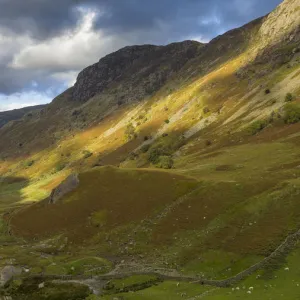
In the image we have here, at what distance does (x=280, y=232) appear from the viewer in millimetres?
50312

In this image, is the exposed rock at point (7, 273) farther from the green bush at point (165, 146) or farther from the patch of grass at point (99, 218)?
the green bush at point (165, 146)

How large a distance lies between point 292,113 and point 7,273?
10815cm

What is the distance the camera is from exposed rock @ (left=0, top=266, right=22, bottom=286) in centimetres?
5169

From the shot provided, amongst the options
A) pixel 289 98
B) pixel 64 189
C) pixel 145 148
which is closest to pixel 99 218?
pixel 64 189

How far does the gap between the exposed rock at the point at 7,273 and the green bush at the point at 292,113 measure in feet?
339

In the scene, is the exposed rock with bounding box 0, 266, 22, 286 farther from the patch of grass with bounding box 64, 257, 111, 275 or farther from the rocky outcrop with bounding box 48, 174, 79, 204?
the rocky outcrop with bounding box 48, 174, 79, 204

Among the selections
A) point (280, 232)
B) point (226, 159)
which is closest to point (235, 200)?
point (280, 232)

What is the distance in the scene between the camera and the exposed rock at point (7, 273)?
51.7 meters

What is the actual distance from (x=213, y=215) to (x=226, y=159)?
1828 inches

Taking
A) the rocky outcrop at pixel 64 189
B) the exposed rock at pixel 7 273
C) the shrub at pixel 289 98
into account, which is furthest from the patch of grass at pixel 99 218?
the shrub at pixel 289 98

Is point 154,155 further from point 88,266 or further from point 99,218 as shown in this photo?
point 88,266

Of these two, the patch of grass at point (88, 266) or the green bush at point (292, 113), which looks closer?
the patch of grass at point (88, 266)

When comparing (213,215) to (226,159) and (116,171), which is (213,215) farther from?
(226,159)

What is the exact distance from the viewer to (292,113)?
13150 centimetres
